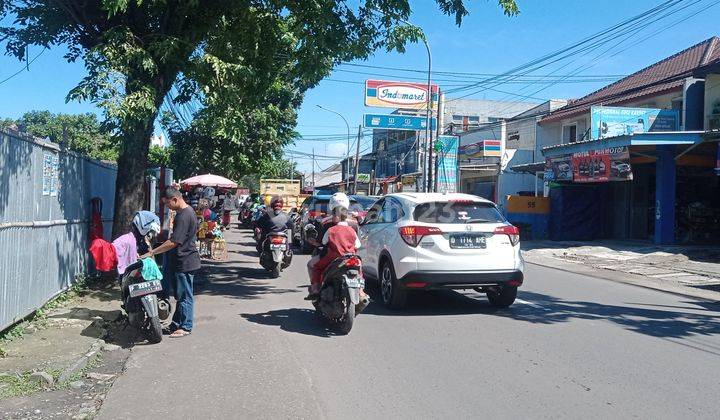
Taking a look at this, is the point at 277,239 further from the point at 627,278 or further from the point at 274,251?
the point at 627,278

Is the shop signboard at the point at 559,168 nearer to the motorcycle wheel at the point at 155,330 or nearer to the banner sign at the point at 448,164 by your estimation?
the banner sign at the point at 448,164

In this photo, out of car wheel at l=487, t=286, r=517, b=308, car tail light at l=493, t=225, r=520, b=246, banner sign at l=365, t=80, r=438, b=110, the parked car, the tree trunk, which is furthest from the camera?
banner sign at l=365, t=80, r=438, b=110

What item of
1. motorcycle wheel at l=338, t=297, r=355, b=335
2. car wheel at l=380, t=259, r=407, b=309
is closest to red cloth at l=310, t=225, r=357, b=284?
motorcycle wheel at l=338, t=297, r=355, b=335

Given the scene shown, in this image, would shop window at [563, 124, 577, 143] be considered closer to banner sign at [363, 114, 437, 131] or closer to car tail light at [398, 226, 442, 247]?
Result: banner sign at [363, 114, 437, 131]

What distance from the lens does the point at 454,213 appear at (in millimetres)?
9055

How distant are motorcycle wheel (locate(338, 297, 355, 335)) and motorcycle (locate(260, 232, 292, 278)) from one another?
5295mm

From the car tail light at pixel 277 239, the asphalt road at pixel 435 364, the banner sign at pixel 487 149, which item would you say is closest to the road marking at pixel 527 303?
the asphalt road at pixel 435 364

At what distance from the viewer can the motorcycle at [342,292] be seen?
25.1 ft

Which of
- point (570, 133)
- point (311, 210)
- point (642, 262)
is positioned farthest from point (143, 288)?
point (570, 133)

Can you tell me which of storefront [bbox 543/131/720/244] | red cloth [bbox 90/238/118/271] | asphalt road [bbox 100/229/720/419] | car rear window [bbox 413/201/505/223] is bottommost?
asphalt road [bbox 100/229/720/419]

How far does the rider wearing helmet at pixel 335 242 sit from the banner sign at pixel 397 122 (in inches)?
1091

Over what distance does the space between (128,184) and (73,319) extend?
3361 mm

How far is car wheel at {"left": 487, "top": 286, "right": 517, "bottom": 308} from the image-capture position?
9443 mm

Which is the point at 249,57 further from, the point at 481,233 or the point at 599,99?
the point at 599,99
